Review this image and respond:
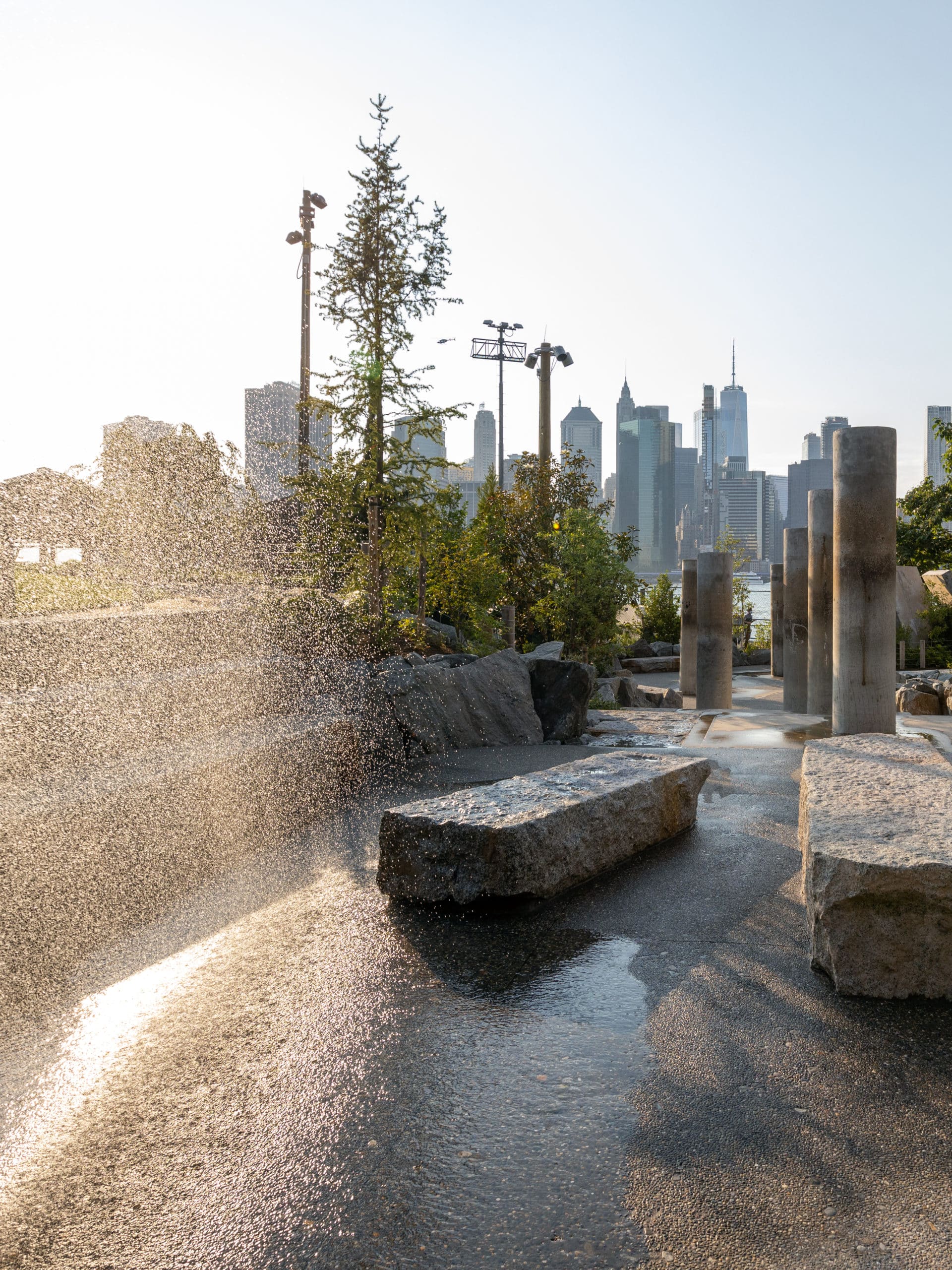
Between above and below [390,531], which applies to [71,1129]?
below

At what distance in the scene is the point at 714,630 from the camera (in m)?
14.2

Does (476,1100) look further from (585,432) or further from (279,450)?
(585,432)

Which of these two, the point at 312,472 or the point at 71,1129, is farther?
the point at 312,472

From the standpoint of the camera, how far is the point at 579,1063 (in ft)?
9.40

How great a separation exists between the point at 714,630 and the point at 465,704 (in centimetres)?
656

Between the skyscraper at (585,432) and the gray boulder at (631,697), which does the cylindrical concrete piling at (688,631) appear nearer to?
the gray boulder at (631,697)

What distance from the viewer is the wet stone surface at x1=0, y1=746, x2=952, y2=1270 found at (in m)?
2.10

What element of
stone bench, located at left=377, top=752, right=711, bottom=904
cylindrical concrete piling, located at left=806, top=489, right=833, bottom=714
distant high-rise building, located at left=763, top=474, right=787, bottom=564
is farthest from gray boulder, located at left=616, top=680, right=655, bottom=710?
distant high-rise building, located at left=763, top=474, right=787, bottom=564

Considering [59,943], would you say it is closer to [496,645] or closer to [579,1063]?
[579,1063]

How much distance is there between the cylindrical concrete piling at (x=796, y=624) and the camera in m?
12.3

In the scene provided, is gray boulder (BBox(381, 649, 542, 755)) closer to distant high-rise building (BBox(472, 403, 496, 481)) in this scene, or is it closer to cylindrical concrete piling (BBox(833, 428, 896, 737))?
cylindrical concrete piling (BBox(833, 428, 896, 737))

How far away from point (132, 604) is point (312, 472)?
2985 mm

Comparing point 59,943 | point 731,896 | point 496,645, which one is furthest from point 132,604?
point 731,896

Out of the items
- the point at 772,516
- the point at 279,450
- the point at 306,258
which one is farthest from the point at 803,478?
the point at 279,450
